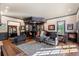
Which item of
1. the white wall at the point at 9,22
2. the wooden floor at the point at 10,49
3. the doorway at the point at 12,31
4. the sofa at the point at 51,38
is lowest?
the wooden floor at the point at 10,49

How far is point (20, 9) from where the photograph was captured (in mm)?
2150

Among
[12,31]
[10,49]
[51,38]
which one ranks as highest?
[12,31]

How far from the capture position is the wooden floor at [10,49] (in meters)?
2.13

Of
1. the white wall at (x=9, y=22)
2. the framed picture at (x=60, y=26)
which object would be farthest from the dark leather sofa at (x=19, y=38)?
the framed picture at (x=60, y=26)

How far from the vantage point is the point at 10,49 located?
2.12 metres

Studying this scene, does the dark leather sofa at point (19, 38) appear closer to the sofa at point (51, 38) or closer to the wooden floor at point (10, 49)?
the wooden floor at point (10, 49)

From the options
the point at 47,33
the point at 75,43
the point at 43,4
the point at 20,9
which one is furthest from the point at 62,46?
the point at 20,9

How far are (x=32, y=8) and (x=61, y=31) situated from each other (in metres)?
0.75

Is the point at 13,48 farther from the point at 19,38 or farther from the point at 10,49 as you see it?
the point at 19,38

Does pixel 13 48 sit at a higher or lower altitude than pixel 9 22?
lower

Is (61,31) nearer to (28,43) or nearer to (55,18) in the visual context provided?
(55,18)

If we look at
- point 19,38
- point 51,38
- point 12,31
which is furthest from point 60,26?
point 12,31

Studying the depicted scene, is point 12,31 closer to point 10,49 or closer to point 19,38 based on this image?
point 19,38

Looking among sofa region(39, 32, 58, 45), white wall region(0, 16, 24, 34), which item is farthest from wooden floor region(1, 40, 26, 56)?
sofa region(39, 32, 58, 45)
